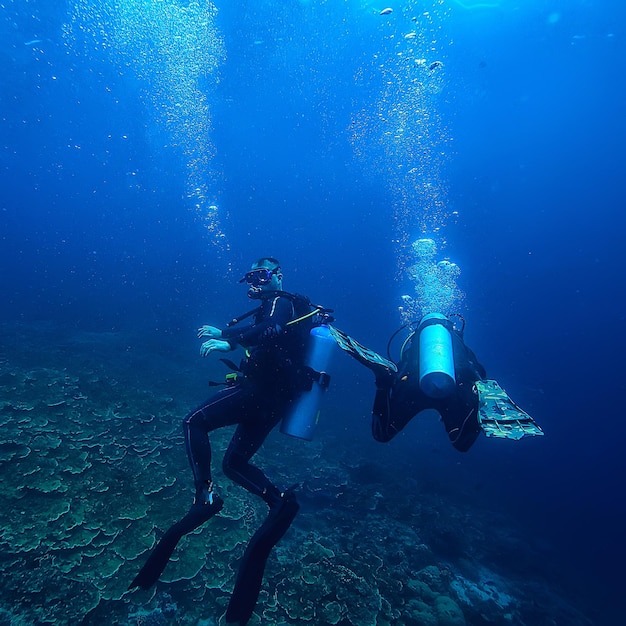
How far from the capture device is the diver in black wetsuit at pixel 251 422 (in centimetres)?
344

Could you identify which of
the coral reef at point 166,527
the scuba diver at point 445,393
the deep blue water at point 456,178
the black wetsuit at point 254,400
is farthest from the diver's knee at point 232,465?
the deep blue water at point 456,178

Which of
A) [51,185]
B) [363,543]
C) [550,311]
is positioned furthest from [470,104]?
Answer: [51,185]

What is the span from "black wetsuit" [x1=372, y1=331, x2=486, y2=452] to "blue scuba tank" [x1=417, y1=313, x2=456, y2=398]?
24 cm

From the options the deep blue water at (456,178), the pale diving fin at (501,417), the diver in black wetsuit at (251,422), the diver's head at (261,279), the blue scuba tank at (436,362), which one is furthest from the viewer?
the deep blue water at (456,178)

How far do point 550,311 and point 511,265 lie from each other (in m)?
11.5

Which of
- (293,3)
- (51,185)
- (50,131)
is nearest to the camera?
(293,3)

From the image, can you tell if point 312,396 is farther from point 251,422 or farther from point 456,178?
point 456,178

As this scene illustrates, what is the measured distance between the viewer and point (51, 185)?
Answer: 139m

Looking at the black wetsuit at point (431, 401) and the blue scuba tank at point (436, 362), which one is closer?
the blue scuba tank at point (436, 362)

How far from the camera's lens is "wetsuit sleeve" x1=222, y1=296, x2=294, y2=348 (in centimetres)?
394

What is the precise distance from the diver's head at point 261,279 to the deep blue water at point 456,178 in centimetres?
967

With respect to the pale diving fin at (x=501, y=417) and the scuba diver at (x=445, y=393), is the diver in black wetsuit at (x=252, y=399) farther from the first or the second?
the pale diving fin at (x=501, y=417)

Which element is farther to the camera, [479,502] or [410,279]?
[410,279]

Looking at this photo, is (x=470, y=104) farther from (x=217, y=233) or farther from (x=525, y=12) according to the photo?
(x=217, y=233)
